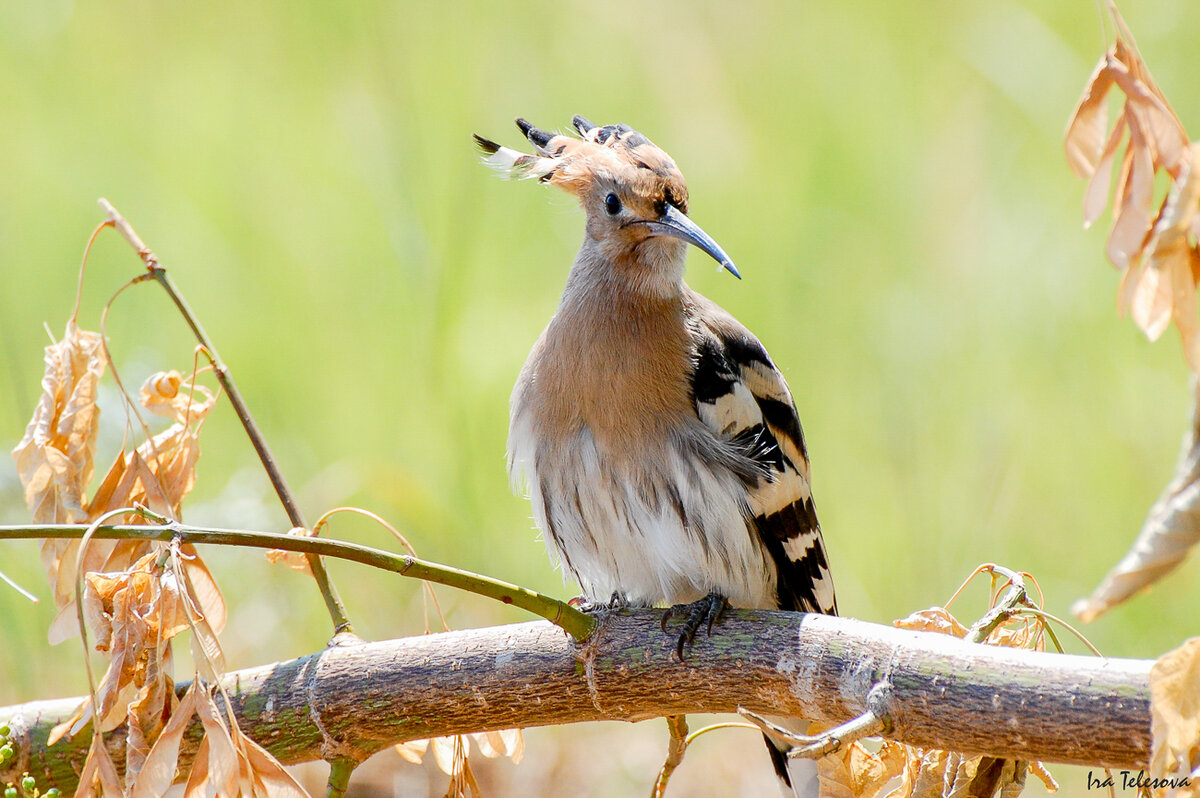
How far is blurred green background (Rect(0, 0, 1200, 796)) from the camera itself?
3.55 meters

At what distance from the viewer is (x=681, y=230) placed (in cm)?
234

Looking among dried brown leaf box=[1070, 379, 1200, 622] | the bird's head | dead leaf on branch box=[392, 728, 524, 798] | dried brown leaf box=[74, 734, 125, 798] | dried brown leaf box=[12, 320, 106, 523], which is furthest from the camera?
the bird's head

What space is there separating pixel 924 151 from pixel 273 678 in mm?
3743

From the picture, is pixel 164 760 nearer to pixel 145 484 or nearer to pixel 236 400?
pixel 145 484

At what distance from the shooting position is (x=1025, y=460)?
160 inches

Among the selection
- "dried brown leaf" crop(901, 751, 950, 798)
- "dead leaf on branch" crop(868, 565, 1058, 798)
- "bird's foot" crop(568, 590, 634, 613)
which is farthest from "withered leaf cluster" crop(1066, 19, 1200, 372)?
"bird's foot" crop(568, 590, 634, 613)

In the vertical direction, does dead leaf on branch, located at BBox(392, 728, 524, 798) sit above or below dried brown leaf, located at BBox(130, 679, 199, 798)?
below

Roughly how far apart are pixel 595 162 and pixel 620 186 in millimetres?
114

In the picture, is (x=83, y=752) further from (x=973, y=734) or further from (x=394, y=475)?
(x=394, y=475)

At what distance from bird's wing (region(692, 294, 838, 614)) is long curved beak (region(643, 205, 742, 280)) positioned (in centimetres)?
20

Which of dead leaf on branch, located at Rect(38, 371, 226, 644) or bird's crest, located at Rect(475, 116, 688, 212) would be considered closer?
dead leaf on branch, located at Rect(38, 371, 226, 644)

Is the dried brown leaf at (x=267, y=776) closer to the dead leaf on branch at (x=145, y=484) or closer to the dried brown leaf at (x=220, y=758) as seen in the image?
the dried brown leaf at (x=220, y=758)

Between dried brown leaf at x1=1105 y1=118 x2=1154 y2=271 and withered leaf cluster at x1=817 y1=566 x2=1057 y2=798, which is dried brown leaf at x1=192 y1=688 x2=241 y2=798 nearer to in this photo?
withered leaf cluster at x1=817 y1=566 x2=1057 y2=798

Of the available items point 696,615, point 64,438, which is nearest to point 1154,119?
point 696,615
